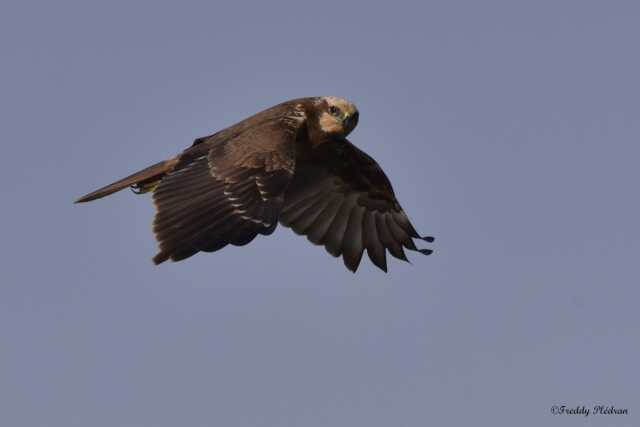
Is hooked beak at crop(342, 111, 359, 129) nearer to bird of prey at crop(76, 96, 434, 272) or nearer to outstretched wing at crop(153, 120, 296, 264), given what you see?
bird of prey at crop(76, 96, 434, 272)

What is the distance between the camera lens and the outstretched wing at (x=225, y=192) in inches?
528

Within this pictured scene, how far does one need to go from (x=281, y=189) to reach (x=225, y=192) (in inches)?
21.9

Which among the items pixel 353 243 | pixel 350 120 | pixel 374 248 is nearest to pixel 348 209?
pixel 353 243

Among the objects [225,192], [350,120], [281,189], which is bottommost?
[281,189]

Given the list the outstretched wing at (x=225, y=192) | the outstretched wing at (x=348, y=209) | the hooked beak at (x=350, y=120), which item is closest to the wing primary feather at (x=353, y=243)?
the outstretched wing at (x=348, y=209)

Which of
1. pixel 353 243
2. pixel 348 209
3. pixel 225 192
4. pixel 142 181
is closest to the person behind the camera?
pixel 225 192

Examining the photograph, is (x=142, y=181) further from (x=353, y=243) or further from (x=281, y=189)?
(x=353, y=243)

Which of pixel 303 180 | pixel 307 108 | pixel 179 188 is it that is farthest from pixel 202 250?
pixel 303 180

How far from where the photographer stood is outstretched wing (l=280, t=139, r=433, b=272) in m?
17.8

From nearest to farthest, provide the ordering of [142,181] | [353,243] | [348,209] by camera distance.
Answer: [142,181] → [353,243] → [348,209]

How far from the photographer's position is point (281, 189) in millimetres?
14391

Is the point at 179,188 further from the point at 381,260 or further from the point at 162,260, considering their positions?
the point at 381,260

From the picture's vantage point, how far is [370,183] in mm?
18016

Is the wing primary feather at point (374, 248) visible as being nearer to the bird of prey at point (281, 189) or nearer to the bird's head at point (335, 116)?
the bird of prey at point (281, 189)
